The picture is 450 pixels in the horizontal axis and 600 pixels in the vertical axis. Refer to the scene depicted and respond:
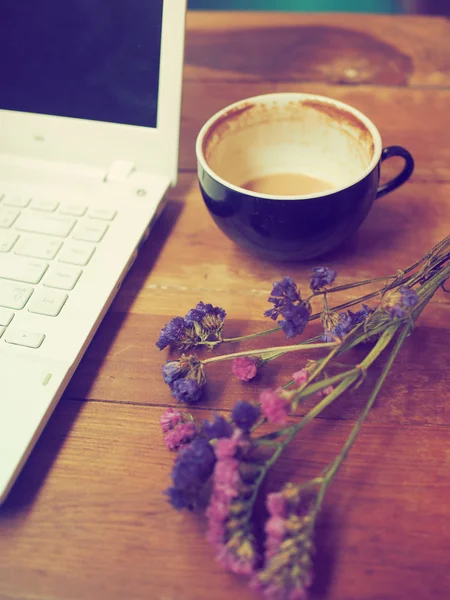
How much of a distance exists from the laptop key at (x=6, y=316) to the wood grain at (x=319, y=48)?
48 cm

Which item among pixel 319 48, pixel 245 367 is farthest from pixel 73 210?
pixel 319 48

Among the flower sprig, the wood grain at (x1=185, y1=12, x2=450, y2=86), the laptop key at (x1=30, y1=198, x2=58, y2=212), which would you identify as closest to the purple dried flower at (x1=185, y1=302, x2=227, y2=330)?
the flower sprig

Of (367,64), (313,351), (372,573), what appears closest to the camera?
(372,573)

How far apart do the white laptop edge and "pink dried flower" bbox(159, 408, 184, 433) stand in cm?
27

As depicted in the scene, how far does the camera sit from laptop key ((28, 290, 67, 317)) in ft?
1.50

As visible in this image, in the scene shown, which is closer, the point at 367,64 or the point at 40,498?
the point at 40,498

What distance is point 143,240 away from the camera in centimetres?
55

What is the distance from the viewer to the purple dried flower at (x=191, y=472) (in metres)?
0.33

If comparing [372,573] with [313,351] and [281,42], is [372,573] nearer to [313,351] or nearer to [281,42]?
[313,351]

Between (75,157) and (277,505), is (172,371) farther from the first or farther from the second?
(75,157)

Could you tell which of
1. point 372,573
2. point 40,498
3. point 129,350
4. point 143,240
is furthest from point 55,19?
point 372,573

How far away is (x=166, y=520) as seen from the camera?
37 centimetres

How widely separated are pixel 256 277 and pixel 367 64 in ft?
1.47

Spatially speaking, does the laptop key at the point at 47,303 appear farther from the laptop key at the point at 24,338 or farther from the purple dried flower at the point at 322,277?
the purple dried flower at the point at 322,277
